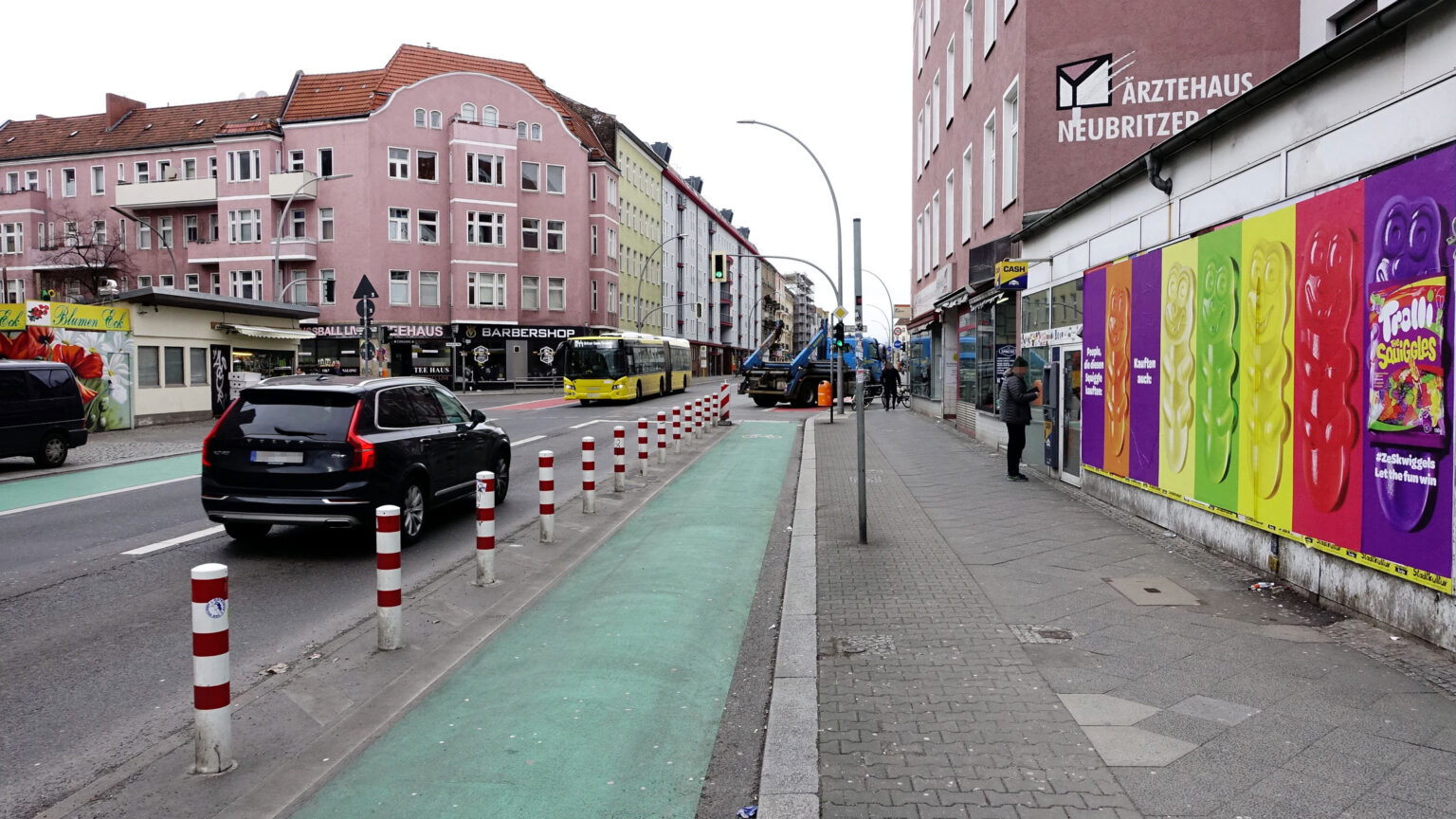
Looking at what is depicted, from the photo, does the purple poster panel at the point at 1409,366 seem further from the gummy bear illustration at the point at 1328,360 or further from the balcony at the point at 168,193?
the balcony at the point at 168,193

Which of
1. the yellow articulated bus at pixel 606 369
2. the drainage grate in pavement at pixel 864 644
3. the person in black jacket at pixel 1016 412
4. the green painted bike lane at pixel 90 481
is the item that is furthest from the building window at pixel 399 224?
the drainage grate in pavement at pixel 864 644

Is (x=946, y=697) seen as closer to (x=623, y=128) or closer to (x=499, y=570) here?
(x=499, y=570)

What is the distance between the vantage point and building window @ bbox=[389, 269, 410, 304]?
166 feet

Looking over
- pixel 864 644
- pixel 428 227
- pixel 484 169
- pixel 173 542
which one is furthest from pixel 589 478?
pixel 484 169

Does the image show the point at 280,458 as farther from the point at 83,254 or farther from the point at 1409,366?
the point at 83,254

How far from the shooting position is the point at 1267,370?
7.21 meters

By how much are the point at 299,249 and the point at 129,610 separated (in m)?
47.5

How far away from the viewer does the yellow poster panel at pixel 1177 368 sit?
28.3 feet

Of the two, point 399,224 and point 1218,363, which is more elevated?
point 399,224

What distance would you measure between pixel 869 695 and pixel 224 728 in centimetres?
291

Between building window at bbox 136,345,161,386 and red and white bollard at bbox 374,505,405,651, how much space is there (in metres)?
22.5

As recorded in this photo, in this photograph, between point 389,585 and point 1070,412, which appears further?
point 1070,412

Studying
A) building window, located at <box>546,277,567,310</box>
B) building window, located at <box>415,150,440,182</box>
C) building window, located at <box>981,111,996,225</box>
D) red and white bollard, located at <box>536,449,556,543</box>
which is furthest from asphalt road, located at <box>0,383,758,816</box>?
building window, located at <box>546,277,567,310</box>

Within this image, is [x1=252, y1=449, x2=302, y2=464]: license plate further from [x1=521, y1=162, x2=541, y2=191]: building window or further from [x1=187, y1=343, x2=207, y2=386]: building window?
[x1=521, y1=162, x2=541, y2=191]: building window
